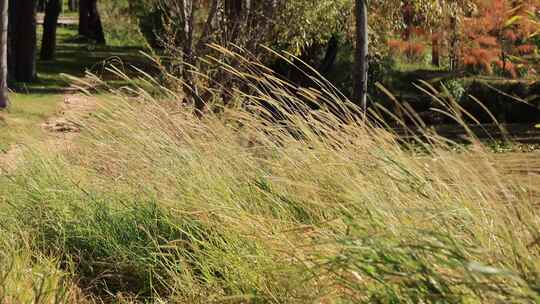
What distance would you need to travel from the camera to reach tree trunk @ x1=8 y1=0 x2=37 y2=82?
25391mm

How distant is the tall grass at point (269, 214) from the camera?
3.59 m

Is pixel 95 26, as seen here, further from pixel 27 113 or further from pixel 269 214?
pixel 269 214

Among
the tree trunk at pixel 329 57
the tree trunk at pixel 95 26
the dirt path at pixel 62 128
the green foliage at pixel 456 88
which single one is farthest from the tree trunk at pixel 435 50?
the tree trunk at pixel 95 26

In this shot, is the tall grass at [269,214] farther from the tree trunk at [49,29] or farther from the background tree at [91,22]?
the background tree at [91,22]

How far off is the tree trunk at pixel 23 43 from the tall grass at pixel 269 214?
1884 centimetres

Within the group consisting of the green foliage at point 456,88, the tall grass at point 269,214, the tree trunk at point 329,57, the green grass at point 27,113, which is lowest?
the green grass at point 27,113

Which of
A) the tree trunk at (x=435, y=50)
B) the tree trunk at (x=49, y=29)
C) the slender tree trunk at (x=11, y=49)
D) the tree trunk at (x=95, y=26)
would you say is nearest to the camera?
the slender tree trunk at (x=11, y=49)

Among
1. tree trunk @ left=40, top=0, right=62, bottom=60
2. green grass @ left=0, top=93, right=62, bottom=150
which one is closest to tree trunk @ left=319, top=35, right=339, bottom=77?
green grass @ left=0, top=93, right=62, bottom=150

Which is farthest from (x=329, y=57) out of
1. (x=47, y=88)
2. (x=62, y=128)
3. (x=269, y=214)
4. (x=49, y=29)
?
(x=269, y=214)

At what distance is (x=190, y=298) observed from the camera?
488 centimetres

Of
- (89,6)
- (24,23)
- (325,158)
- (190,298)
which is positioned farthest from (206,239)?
(89,6)

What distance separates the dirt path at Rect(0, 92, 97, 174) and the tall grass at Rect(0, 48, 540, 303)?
26cm

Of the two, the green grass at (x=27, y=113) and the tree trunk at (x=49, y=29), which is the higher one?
the tree trunk at (x=49, y=29)

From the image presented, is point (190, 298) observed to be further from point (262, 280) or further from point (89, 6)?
point (89, 6)
